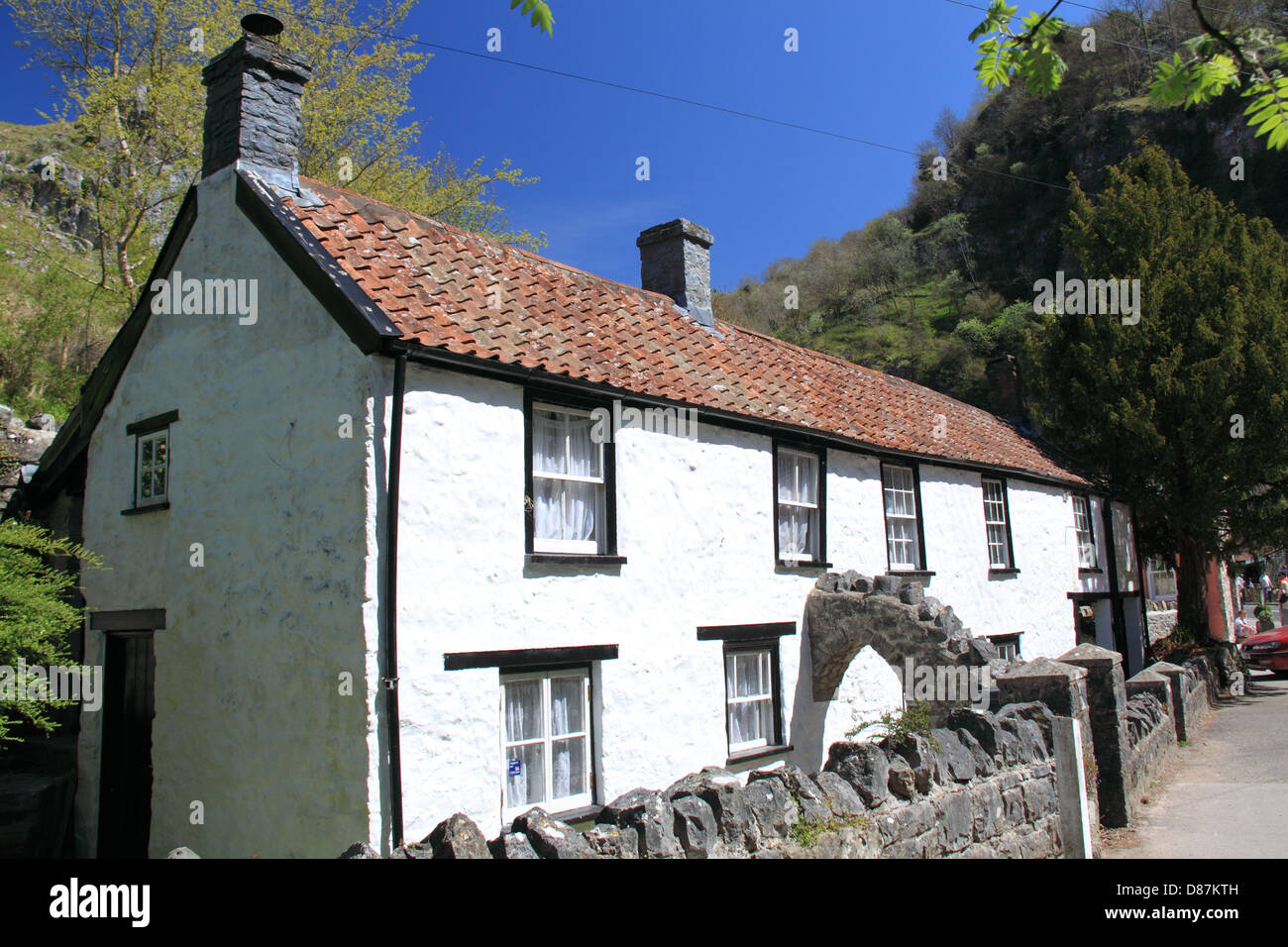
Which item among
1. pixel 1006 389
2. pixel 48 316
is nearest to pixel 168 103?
pixel 48 316

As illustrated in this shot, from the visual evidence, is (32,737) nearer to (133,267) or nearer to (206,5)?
(133,267)

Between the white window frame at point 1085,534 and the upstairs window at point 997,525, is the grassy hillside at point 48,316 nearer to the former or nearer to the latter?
the upstairs window at point 997,525

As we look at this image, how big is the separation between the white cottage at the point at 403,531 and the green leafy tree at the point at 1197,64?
17.2 ft

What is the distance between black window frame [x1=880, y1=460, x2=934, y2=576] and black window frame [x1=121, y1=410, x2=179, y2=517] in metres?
9.82

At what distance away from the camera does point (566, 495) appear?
9.36 m

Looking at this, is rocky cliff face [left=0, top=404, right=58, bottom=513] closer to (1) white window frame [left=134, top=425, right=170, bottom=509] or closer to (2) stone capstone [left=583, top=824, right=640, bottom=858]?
(1) white window frame [left=134, top=425, right=170, bottom=509]

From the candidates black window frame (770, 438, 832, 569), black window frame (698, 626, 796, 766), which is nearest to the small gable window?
black window frame (698, 626, 796, 766)

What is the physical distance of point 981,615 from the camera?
15719mm

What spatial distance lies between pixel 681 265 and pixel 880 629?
682 cm

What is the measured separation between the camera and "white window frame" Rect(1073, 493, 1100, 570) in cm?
2009

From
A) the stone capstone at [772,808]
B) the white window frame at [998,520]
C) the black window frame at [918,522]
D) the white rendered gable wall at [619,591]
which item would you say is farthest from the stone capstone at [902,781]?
the white window frame at [998,520]

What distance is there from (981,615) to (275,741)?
12.1m

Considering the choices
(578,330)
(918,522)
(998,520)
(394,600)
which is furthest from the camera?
(998,520)

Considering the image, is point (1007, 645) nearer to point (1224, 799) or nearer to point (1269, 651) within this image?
point (1224, 799)
